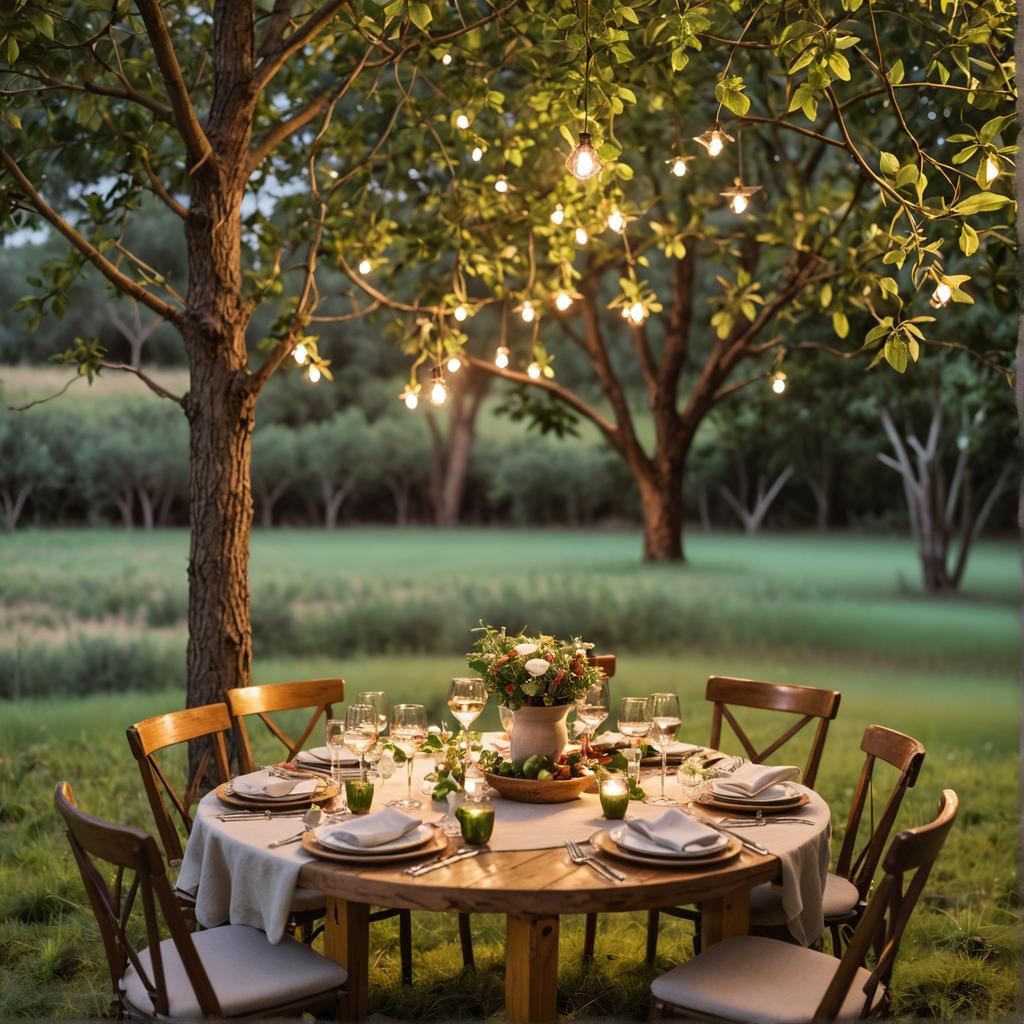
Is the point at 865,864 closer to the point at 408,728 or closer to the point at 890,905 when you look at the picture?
the point at 890,905

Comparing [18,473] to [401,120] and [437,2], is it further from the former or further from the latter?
[437,2]

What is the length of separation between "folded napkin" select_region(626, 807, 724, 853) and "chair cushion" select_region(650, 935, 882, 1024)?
0.33m

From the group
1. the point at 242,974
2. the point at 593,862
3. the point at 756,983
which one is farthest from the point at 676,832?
the point at 242,974

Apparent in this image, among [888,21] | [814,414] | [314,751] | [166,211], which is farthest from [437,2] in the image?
[814,414]

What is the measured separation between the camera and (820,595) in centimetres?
789

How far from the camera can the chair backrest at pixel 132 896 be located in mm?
2121

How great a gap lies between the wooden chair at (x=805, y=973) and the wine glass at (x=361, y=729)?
2.88 feet

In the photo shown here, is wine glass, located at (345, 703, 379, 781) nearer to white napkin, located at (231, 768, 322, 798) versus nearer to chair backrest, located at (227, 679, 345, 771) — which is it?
white napkin, located at (231, 768, 322, 798)

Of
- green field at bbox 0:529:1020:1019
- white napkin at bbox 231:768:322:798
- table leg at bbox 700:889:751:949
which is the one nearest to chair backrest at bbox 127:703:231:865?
white napkin at bbox 231:768:322:798

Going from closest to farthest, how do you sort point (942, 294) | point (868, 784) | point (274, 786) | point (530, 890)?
point (530, 890) < point (274, 786) < point (942, 294) < point (868, 784)

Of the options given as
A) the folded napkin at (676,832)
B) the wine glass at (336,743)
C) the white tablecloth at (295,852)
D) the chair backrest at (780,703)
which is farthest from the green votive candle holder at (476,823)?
the chair backrest at (780,703)

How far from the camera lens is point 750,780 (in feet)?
9.20

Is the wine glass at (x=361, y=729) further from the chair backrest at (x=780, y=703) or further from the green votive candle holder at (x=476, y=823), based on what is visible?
the chair backrest at (x=780, y=703)

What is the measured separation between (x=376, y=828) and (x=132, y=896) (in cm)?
→ 62
